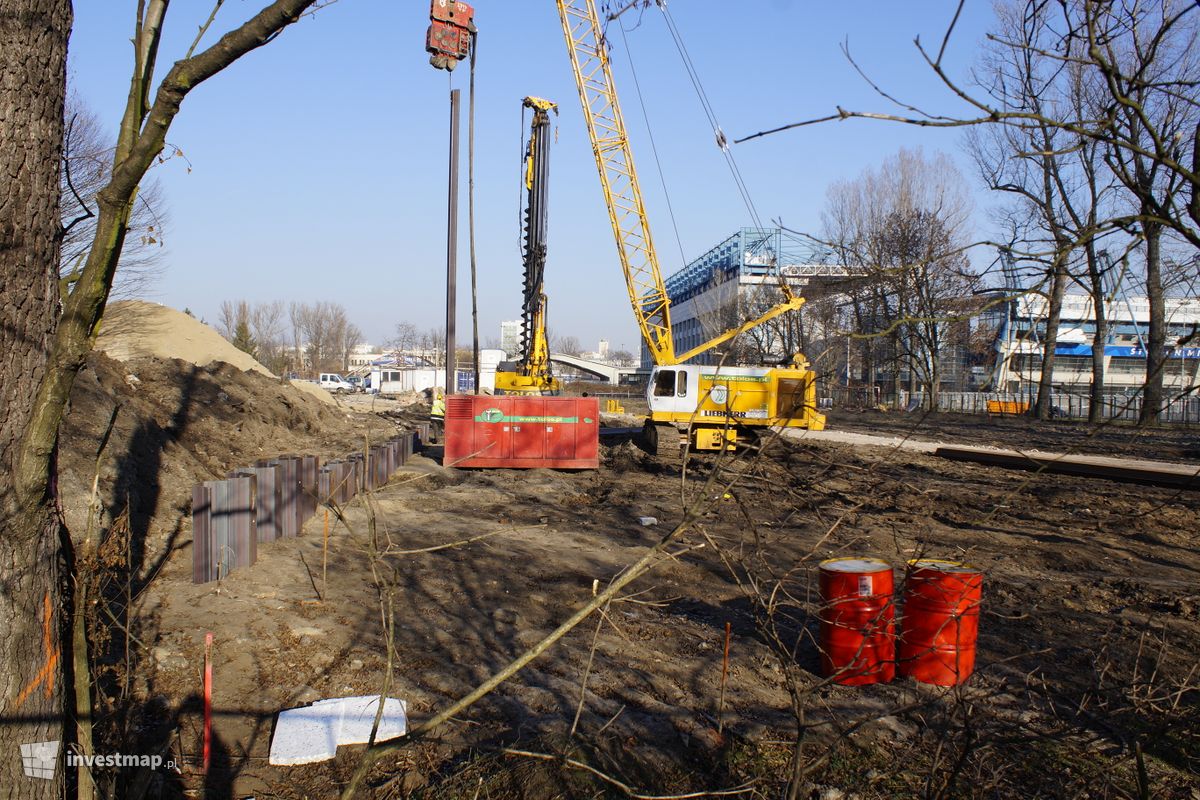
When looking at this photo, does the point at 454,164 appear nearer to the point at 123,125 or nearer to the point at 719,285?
the point at 123,125

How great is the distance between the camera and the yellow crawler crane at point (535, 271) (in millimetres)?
23453

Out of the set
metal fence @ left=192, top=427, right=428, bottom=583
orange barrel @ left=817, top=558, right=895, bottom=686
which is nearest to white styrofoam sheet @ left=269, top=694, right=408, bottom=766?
metal fence @ left=192, top=427, right=428, bottom=583

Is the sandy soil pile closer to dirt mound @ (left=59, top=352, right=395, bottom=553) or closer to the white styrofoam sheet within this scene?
dirt mound @ (left=59, top=352, right=395, bottom=553)

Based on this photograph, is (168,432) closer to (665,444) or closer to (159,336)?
(665,444)

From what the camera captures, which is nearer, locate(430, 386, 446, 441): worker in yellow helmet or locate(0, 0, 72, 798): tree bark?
locate(0, 0, 72, 798): tree bark

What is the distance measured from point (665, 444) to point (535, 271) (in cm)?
638

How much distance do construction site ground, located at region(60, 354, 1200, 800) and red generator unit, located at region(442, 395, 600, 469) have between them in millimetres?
4225

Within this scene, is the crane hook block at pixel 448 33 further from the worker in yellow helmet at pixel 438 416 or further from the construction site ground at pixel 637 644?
the construction site ground at pixel 637 644

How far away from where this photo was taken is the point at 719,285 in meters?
58.3

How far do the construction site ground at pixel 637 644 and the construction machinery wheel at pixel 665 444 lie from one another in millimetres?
7201

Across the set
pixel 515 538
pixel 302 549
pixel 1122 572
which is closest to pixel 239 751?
pixel 302 549

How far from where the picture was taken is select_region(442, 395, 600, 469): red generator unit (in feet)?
60.4

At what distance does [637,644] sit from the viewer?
671cm

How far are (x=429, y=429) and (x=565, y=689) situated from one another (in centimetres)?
2099
